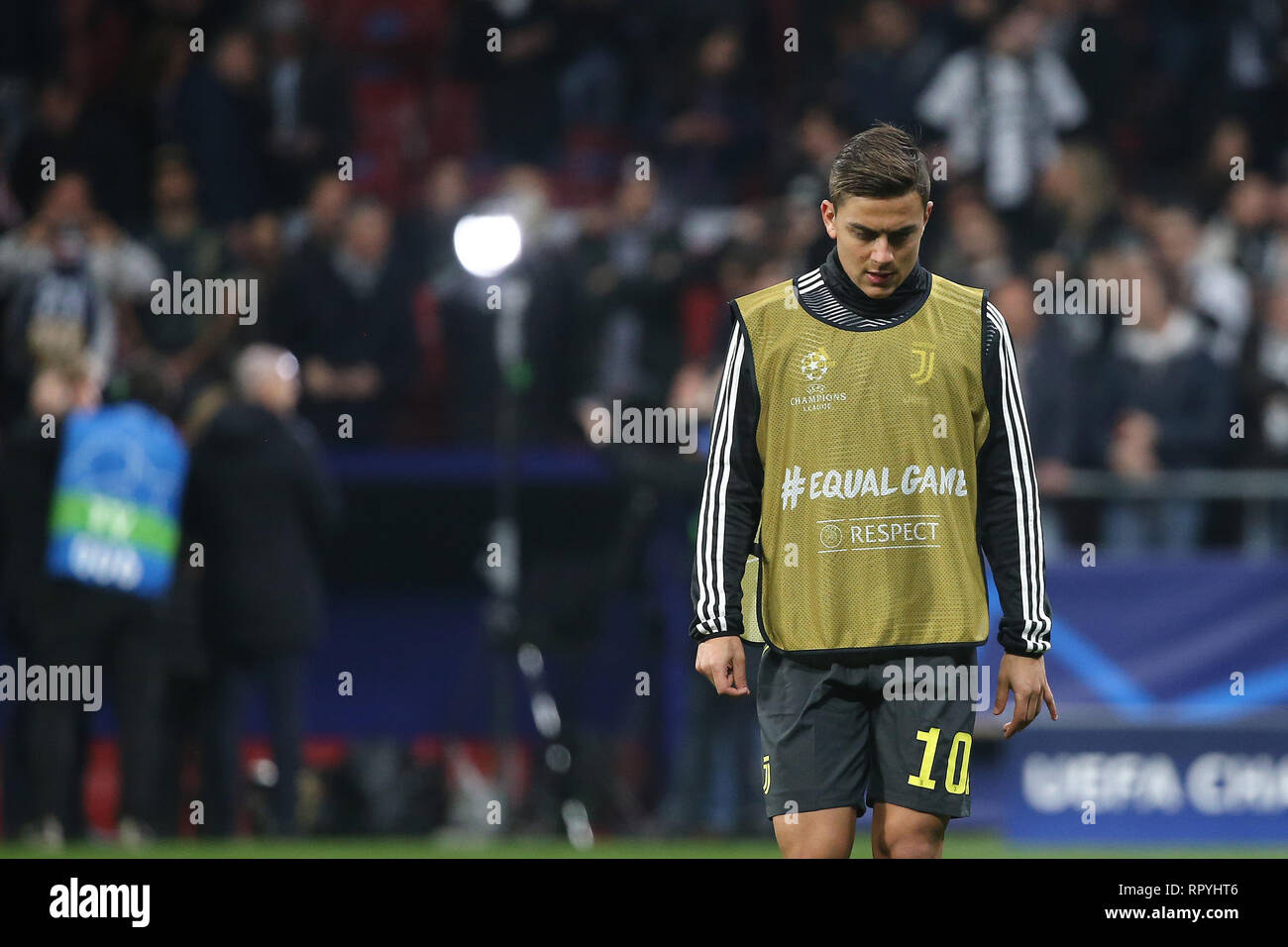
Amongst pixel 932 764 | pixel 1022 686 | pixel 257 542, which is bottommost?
pixel 932 764

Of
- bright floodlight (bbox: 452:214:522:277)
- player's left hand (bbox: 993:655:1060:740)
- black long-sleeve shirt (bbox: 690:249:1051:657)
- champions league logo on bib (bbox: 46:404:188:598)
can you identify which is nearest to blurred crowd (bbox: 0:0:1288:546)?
champions league logo on bib (bbox: 46:404:188:598)

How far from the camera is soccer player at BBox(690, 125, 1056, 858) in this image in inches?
212

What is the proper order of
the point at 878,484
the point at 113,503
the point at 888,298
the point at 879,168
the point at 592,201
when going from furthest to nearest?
the point at 592,201 → the point at 113,503 → the point at 888,298 → the point at 878,484 → the point at 879,168

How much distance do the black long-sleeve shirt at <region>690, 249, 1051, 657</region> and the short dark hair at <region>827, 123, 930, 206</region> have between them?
0.85ft

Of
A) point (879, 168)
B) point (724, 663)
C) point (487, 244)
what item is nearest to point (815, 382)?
point (879, 168)

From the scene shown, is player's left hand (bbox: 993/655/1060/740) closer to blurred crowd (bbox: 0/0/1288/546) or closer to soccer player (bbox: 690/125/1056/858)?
soccer player (bbox: 690/125/1056/858)

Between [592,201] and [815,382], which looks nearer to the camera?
[815,382]

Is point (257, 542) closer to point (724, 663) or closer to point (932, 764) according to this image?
point (724, 663)

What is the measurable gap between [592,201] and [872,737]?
11.2 meters

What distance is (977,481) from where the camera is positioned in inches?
220

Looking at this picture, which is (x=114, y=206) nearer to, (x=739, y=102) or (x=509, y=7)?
(x=509, y=7)

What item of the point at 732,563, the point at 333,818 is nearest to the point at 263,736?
the point at 333,818
